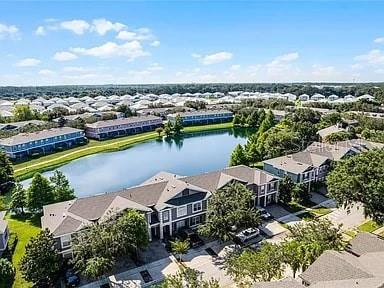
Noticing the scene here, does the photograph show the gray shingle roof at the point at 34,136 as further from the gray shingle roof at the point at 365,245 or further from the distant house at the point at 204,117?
the gray shingle roof at the point at 365,245

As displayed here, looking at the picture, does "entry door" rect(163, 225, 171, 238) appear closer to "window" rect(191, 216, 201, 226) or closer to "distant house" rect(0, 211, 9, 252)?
"window" rect(191, 216, 201, 226)

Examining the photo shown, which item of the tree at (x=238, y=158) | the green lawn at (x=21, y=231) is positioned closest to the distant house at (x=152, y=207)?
the green lawn at (x=21, y=231)

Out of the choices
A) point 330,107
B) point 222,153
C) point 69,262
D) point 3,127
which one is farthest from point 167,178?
point 330,107

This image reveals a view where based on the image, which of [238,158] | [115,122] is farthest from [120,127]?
[238,158]

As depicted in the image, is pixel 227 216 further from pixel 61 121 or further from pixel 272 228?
pixel 61 121

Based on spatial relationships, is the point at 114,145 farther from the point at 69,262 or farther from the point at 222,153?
the point at 69,262
